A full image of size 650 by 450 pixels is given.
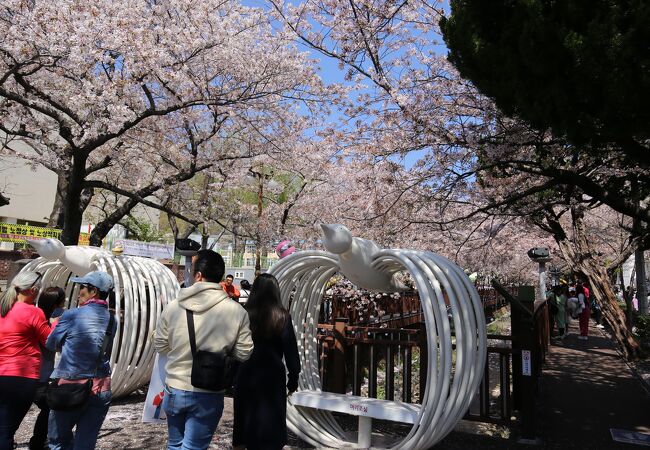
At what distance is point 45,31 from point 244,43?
12.9ft

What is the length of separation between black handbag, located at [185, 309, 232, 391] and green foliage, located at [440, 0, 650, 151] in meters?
3.67

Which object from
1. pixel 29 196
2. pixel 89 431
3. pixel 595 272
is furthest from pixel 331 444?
pixel 29 196

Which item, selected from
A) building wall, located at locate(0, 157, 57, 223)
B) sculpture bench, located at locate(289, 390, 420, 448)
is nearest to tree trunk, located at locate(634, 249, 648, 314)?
sculpture bench, located at locate(289, 390, 420, 448)

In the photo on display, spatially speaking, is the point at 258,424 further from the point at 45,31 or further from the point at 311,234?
the point at 311,234

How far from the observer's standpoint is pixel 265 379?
332 centimetres

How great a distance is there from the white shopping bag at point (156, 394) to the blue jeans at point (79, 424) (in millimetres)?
706

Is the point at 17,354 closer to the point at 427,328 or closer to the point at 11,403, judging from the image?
the point at 11,403

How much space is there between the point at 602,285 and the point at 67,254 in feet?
37.3

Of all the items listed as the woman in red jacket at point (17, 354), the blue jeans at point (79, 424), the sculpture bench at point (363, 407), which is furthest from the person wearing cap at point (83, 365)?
the sculpture bench at point (363, 407)

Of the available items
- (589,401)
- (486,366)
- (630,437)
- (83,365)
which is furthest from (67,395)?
(589,401)

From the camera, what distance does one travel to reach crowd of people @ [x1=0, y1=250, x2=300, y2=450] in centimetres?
289

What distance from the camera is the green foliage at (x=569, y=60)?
13.3 ft

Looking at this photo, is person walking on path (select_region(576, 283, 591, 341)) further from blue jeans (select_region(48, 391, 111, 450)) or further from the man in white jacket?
blue jeans (select_region(48, 391, 111, 450))

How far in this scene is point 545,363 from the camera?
34.3 ft
